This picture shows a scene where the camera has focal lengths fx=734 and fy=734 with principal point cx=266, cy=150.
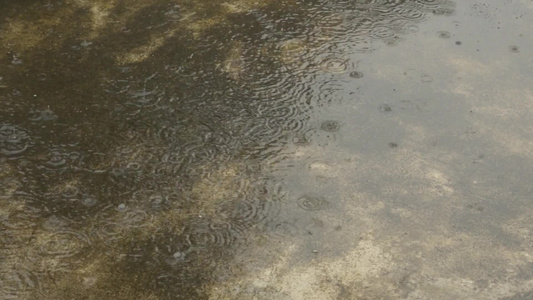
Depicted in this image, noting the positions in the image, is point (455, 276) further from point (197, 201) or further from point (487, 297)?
point (197, 201)

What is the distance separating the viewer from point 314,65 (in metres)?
4.86

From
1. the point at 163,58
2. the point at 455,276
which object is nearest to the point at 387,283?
the point at 455,276

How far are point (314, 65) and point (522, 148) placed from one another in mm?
1430

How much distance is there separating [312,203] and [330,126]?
0.67m

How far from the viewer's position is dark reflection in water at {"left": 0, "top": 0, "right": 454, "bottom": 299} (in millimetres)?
3584

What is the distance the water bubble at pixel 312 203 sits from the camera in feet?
12.5

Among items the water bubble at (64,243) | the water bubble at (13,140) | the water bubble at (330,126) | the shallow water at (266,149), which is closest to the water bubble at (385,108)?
the shallow water at (266,149)

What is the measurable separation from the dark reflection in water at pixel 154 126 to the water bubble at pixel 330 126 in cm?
1

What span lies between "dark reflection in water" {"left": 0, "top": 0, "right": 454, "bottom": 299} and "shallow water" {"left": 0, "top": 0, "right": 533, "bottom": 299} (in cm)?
1

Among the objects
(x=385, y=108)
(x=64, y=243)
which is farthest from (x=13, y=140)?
(x=385, y=108)

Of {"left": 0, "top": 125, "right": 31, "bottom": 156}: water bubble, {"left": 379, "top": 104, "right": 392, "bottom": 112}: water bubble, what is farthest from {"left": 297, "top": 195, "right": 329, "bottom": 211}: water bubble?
{"left": 0, "top": 125, "right": 31, "bottom": 156}: water bubble

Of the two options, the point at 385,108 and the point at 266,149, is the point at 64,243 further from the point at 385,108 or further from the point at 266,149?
the point at 385,108

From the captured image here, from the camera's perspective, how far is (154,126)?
4.35 meters

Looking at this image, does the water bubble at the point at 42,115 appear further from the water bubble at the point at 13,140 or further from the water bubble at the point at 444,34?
the water bubble at the point at 444,34
